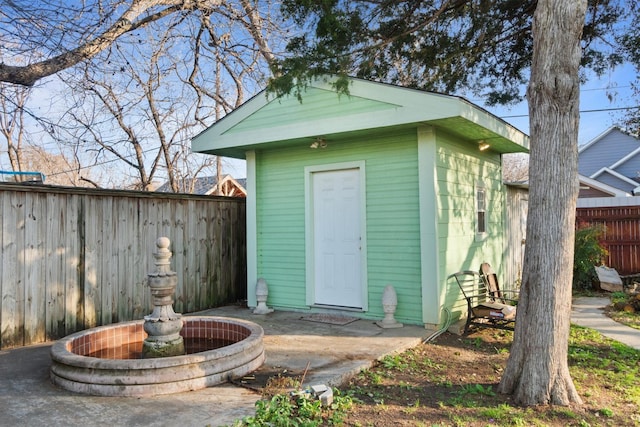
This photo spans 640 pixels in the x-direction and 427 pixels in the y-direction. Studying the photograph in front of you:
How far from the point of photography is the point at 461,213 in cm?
651

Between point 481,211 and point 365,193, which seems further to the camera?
point 481,211

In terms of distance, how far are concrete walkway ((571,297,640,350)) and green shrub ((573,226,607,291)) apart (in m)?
1.16

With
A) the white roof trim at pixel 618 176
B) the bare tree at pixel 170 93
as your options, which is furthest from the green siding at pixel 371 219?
the white roof trim at pixel 618 176

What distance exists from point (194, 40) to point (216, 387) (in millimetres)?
10941

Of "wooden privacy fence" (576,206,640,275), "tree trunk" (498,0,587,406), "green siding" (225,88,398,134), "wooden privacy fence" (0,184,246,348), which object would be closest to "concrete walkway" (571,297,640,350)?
"wooden privacy fence" (576,206,640,275)

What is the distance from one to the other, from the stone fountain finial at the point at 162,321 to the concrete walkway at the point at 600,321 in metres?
5.25

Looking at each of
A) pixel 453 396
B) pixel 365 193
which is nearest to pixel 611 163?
pixel 365 193

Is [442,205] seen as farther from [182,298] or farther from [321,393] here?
[182,298]

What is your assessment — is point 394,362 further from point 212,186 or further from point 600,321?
point 212,186

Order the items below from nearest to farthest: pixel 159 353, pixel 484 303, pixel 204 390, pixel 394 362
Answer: pixel 204 390, pixel 159 353, pixel 394 362, pixel 484 303

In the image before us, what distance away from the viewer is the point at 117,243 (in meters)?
6.05

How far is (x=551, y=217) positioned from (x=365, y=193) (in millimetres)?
3138

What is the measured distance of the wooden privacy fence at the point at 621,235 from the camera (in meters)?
10.3

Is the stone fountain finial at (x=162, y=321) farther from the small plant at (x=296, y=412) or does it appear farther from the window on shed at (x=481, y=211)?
the window on shed at (x=481, y=211)
